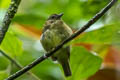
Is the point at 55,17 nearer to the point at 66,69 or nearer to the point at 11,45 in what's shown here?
the point at 66,69

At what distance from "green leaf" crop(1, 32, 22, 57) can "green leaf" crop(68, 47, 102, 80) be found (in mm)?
355

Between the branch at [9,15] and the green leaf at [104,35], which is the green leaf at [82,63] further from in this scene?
the branch at [9,15]

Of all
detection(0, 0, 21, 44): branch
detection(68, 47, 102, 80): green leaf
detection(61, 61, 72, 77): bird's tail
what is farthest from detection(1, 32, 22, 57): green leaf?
detection(61, 61, 72, 77): bird's tail

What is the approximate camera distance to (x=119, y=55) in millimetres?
2535

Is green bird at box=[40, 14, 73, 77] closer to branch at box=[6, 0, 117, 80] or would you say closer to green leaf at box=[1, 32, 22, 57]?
green leaf at box=[1, 32, 22, 57]

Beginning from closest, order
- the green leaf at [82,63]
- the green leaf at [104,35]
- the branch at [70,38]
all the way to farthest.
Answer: the branch at [70,38] < the green leaf at [104,35] < the green leaf at [82,63]

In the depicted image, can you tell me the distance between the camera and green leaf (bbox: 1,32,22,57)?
2099mm

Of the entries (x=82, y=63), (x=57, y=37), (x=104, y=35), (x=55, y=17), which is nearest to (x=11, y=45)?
(x=82, y=63)

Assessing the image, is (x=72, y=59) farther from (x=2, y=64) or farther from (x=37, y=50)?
(x=37, y=50)

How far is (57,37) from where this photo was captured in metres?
2.58

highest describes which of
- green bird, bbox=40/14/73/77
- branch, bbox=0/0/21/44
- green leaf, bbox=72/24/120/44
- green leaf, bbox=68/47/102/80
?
branch, bbox=0/0/21/44

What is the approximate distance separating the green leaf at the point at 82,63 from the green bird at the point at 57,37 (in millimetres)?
584

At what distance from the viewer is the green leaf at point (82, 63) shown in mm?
1909

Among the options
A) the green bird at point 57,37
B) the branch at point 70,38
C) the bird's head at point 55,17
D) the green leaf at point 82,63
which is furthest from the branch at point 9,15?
the bird's head at point 55,17
